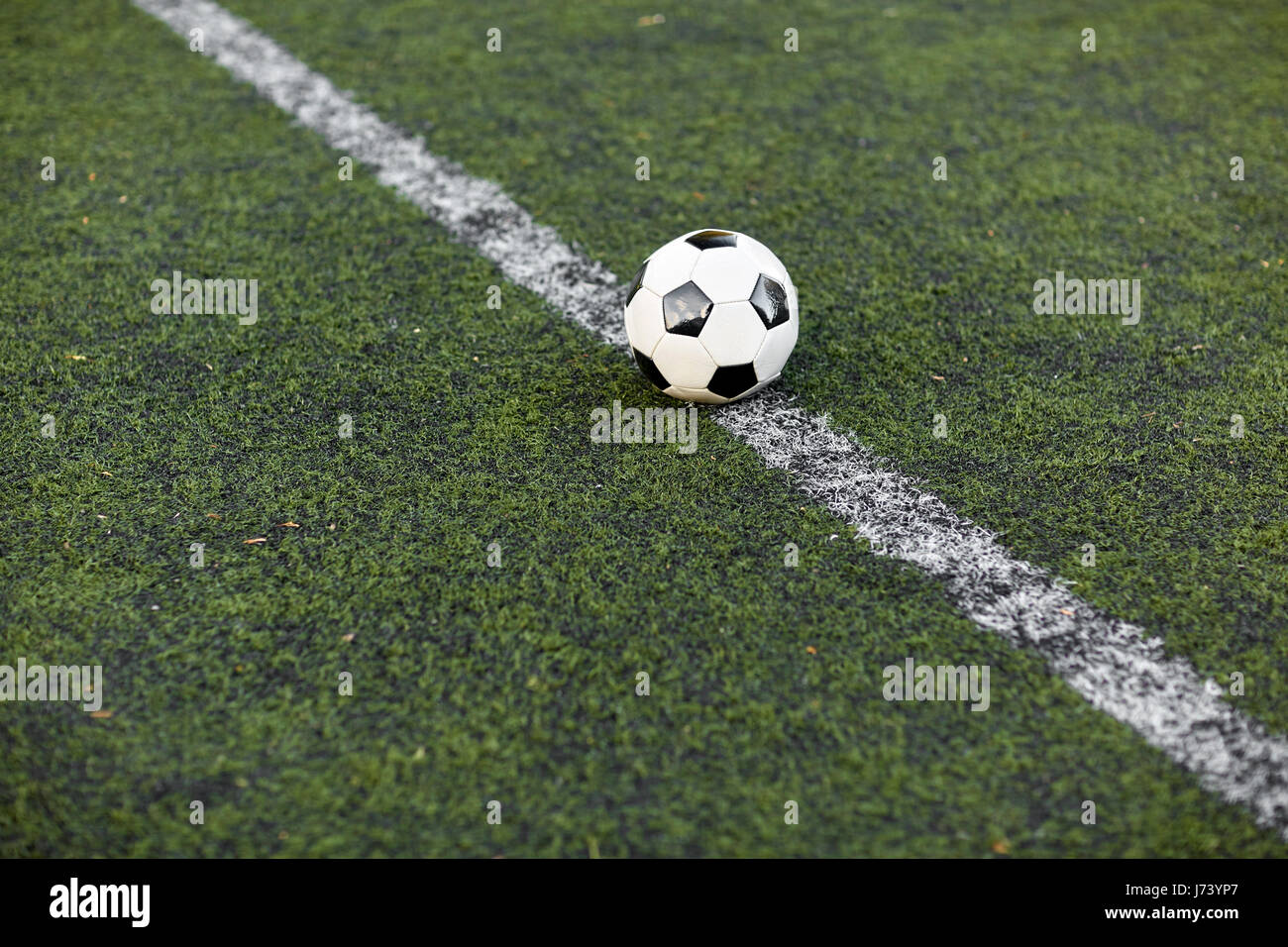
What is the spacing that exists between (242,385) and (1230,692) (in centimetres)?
321

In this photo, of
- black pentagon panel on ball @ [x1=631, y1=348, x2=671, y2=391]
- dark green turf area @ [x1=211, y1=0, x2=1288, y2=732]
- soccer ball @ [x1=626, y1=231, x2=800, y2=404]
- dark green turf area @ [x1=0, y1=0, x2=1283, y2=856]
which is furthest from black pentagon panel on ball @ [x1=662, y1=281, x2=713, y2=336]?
dark green turf area @ [x1=211, y1=0, x2=1288, y2=732]

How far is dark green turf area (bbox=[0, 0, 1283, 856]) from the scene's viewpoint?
7.96 feet

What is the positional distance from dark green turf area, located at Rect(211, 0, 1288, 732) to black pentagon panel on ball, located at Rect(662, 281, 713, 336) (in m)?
0.53

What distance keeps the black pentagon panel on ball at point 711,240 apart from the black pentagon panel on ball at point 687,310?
18cm

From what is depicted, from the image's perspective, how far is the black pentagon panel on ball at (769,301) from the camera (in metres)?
3.38

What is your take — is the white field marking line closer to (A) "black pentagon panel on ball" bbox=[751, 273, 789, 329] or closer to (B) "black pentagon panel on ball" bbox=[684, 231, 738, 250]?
(A) "black pentagon panel on ball" bbox=[751, 273, 789, 329]

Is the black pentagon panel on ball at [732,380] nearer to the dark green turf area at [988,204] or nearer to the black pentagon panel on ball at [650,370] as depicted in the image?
the black pentagon panel on ball at [650,370]

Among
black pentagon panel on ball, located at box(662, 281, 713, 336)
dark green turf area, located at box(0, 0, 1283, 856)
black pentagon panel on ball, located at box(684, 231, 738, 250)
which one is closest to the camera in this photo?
dark green turf area, located at box(0, 0, 1283, 856)

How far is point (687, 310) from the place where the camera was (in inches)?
132

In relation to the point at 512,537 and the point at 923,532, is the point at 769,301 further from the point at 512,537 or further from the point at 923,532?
the point at 512,537

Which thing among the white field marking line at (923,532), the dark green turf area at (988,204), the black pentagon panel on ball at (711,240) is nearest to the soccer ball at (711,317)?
the black pentagon panel on ball at (711,240)

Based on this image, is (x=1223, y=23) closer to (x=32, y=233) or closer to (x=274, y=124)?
(x=274, y=124)

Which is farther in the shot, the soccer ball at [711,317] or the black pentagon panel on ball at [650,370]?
the black pentagon panel on ball at [650,370]

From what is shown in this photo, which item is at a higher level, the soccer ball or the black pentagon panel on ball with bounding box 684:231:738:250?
the black pentagon panel on ball with bounding box 684:231:738:250
